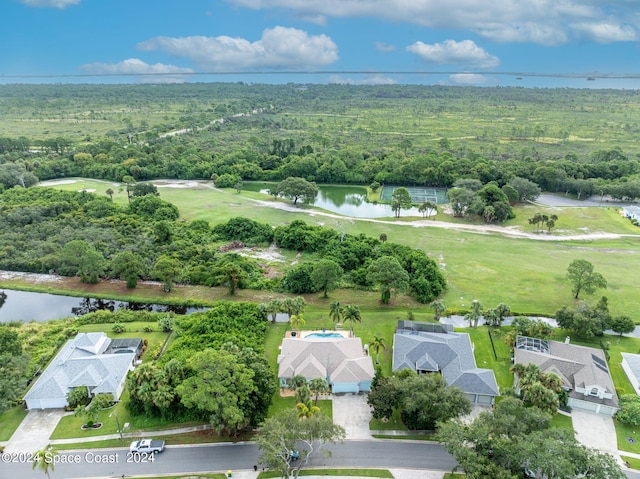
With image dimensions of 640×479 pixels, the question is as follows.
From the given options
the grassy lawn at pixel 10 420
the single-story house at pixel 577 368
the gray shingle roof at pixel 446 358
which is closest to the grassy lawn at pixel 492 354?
the single-story house at pixel 577 368

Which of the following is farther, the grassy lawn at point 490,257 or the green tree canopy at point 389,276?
the grassy lawn at point 490,257

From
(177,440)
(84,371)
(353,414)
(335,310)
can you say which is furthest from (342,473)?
(84,371)

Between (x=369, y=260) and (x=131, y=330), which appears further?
(x=369, y=260)

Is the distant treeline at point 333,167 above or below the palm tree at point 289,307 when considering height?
above

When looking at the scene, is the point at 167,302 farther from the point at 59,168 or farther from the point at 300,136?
the point at 300,136

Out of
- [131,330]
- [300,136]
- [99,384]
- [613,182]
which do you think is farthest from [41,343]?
[300,136]

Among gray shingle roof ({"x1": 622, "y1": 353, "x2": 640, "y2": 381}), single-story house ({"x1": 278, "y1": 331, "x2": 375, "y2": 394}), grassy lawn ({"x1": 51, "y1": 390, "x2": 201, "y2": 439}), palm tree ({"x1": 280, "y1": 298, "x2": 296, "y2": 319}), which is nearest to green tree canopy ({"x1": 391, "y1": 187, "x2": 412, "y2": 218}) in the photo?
palm tree ({"x1": 280, "y1": 298, "x2": 296, "y2": 319})

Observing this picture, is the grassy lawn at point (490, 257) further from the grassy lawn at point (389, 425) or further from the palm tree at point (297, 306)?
the grassy lawn at point (389, 425)
